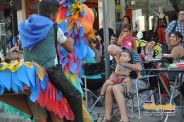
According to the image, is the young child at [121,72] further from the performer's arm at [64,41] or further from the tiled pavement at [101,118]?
the performer's arm at [64,41]

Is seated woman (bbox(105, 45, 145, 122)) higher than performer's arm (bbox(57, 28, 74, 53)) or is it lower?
lower

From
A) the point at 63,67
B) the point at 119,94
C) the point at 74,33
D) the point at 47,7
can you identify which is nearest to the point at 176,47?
the point at 119,94

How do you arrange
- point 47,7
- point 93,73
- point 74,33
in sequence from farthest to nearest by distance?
1. point 93,73
2. point 74,33
3. point 47,7

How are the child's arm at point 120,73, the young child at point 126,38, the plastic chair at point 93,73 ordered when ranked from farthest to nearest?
the young child at point 126,38
the plastic chair at point 93,73
the child's arm at point 120,73

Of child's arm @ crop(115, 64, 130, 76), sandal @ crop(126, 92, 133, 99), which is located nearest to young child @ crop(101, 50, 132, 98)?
child's arm @ crop(115, 64, 130, 76)

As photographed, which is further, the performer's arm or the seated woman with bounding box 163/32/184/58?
the seated woman with bounding box 163/32/184/58

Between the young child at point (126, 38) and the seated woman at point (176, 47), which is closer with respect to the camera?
the seated woman at point (176, 47)

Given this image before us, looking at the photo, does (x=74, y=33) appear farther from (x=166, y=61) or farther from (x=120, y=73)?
(x=166, y=61)

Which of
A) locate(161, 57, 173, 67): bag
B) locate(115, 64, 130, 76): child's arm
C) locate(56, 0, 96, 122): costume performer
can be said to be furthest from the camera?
locate(161, 57, 173, 67): bag

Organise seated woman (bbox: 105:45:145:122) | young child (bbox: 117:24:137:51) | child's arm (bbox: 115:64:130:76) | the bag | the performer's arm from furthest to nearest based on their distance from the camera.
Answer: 1. young child (bbox: 117:24:137:51)
2. the bag
3. child's arm (bbox: 115:64:130:76)
4. seated woman (bbox: 105:45:145:122)
5. the performer's arm

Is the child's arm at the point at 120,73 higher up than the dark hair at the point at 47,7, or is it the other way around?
the dark hair at the point at 47,7

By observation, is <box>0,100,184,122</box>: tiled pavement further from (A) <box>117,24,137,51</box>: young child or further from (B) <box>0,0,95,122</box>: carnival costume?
(B) <box>0,0,95,122</box>: carnival costume

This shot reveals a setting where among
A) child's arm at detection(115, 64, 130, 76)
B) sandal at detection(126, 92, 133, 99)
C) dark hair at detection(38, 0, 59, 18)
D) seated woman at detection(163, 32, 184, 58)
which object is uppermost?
dark hair at detection(38, 0, 59, 18)

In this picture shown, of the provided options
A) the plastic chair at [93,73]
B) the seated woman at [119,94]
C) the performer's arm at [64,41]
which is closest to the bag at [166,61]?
the seated woman at [119,94]
